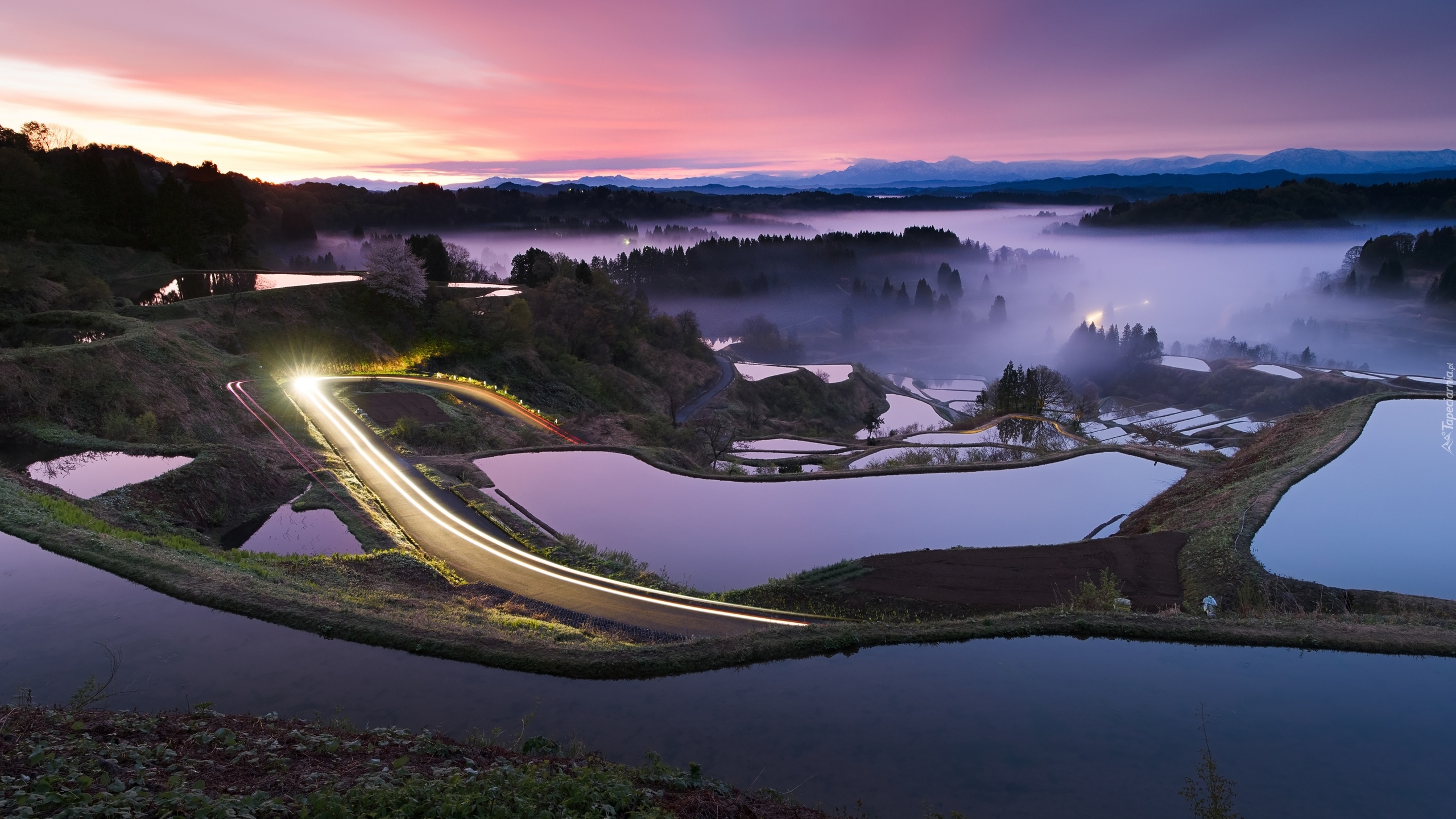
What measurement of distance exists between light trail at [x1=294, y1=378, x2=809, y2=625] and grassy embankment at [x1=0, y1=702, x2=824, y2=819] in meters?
7.89

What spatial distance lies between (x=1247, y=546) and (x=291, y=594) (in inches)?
1064

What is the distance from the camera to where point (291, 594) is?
644 inches

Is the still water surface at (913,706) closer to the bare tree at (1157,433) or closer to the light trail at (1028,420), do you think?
the light trail at (1028,420)

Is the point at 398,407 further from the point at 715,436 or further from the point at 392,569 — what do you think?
the point at 392,569

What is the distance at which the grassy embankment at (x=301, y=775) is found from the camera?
7.34 meters

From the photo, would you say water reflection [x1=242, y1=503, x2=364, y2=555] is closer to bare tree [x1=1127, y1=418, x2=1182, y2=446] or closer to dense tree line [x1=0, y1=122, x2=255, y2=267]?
dense tree line [x1=0, y1=122, x2=255, y2=267]

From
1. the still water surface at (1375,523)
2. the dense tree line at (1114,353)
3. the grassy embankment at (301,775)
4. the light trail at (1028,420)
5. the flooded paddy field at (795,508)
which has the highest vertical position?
the grassy embankment at (301,775)

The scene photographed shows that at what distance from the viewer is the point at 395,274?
64875mm

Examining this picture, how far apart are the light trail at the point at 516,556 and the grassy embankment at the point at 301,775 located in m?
7.89

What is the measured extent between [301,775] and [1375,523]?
30.8 meters

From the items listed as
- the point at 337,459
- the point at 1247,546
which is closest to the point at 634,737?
the point at 1247,546

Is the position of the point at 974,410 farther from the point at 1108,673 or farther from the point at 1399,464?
the point at 1108,673

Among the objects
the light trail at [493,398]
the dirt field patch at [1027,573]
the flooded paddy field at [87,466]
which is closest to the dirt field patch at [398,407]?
the light trail at [493,398]

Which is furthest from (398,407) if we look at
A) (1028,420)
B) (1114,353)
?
(1114,353)
